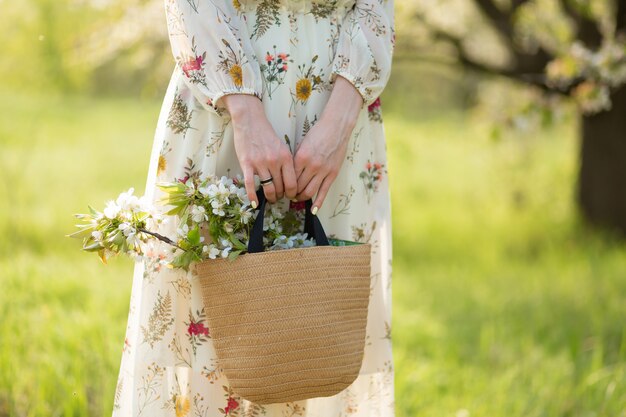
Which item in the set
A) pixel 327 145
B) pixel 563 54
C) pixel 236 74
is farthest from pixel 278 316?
pixel 563 54

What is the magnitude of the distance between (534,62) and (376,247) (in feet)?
12.6

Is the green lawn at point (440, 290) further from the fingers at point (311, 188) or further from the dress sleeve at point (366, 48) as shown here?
the dress sleeve at point (366, 48)

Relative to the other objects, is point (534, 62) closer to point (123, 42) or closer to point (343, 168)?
point (123, 42)

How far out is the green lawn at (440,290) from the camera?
2582mm

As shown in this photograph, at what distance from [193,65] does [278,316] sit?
56 cm

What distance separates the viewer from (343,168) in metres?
1.72

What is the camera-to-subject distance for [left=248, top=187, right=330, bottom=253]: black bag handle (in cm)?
144

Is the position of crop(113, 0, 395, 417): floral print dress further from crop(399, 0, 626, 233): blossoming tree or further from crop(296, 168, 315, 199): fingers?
crop(399, 0, 626, 233): blossoming tree

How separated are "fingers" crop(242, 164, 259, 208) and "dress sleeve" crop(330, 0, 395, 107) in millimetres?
314

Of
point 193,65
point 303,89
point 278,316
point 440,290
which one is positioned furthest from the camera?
point 440,290

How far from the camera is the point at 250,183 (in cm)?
148

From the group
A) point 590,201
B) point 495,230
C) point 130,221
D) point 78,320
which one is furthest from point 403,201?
point 130,221

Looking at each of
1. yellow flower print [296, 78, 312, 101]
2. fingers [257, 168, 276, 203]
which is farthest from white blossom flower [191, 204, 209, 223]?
yellow flower print [296, 78, 312, 101]

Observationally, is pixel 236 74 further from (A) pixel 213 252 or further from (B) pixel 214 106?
(A) pixel 213 252
